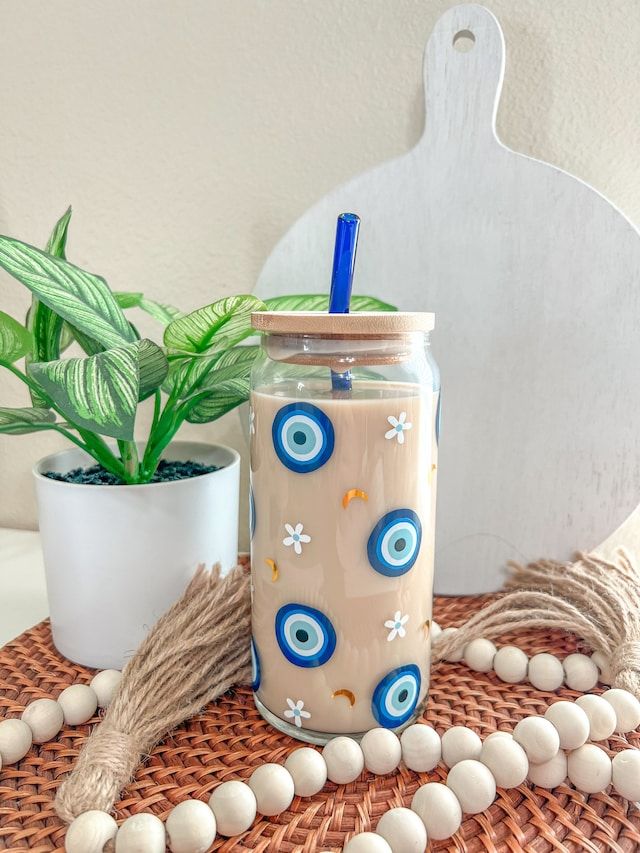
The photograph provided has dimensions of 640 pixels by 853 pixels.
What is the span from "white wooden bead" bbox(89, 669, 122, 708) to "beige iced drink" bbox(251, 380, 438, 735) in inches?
4.3

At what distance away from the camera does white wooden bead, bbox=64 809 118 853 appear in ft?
1.13

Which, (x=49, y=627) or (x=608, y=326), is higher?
(x=608, y=326)

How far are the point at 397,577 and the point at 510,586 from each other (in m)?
0.26

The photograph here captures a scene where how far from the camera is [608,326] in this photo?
1.98ft

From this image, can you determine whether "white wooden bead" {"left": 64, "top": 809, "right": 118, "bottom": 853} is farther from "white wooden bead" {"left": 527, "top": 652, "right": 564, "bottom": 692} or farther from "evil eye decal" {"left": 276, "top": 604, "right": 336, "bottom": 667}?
"white wooden bead" {"left": 527, "top": 652, "right": 564, "bottom": 692}

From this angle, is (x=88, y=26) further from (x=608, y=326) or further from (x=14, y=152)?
(x=608, y=326)

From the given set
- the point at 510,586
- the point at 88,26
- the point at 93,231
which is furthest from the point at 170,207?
the point at 510,586

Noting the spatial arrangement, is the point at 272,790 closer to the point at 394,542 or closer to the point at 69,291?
the point at 394,542

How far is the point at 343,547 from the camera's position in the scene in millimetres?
414

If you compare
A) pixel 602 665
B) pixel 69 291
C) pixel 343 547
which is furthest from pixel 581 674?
pixel 69 291

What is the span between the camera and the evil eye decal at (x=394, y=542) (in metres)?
0.42

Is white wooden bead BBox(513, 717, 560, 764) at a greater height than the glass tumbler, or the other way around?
the glass tumbler

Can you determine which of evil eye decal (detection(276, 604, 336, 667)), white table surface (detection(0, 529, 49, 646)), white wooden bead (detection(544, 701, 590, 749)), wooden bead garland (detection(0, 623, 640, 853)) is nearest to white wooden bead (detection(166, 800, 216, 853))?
wooden bead garland (detection(0, 623, 640, 853))

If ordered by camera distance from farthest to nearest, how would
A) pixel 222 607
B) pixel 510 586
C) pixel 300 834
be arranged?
pixel 510 586 → pixel 222 607 → pixel 300 834
